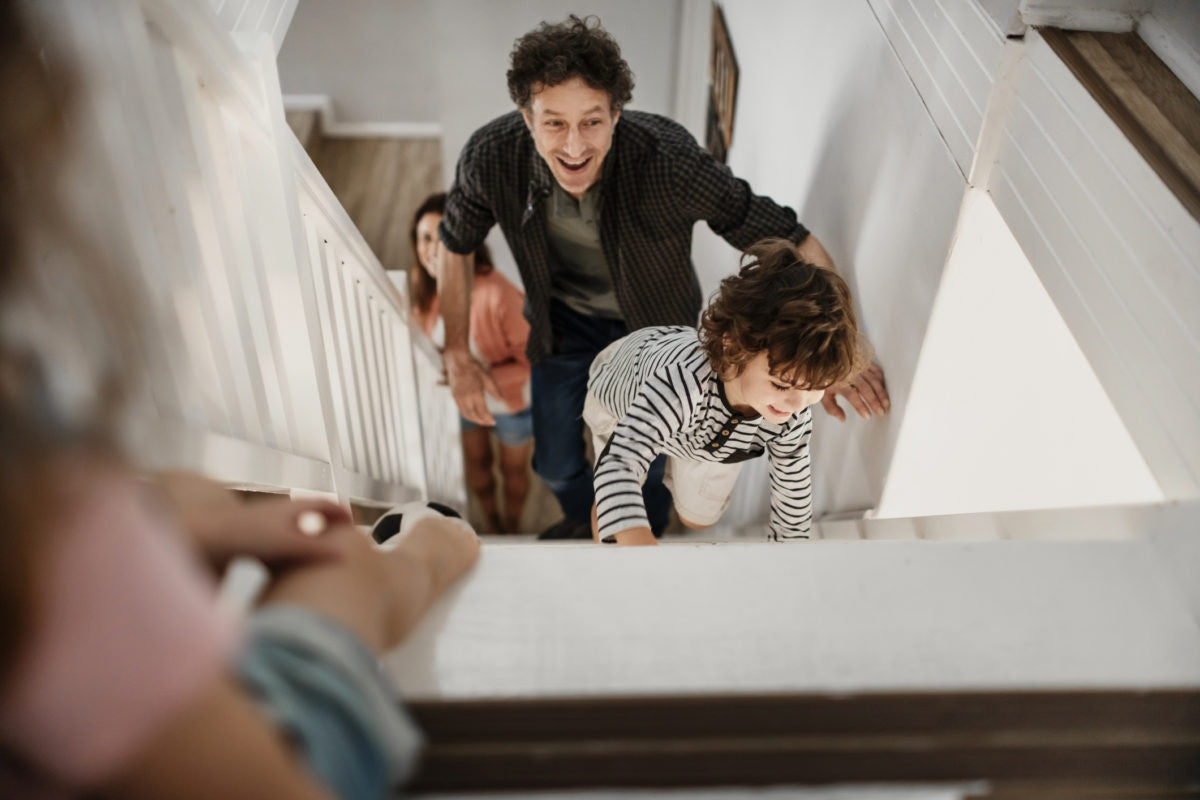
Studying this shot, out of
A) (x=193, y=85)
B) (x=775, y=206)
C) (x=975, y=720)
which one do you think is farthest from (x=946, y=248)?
(x=193, y=85)

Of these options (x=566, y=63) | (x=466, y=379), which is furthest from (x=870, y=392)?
(x=466, y=379)

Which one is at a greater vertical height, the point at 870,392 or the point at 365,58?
the point at 365,58

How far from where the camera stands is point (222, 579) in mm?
616

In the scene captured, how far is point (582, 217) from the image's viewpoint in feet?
5.97

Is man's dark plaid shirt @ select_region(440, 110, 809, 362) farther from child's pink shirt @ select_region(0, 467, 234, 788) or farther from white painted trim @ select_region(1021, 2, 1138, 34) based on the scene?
child's pink shirt @ select_region(0, 467, 234, 788)

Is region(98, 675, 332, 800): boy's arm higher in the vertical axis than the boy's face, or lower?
higher

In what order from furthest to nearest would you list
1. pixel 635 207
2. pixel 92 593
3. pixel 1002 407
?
pixel 635 207 < pixel 1002 407 < pixel 92 593

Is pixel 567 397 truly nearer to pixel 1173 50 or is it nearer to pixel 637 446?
pixel 637 446

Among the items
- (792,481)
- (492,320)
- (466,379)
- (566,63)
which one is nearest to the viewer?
(792,481)

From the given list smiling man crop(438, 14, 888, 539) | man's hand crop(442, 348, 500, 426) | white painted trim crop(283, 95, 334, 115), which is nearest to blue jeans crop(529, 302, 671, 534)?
smiling man crop(438, 14, 888, 539)

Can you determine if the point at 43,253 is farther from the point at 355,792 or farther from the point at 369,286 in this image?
the point at 369,286

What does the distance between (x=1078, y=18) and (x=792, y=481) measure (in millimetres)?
794

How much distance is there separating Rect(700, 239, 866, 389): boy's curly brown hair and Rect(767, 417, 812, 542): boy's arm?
0.20 metres

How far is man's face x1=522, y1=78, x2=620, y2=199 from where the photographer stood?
5.12 ft
